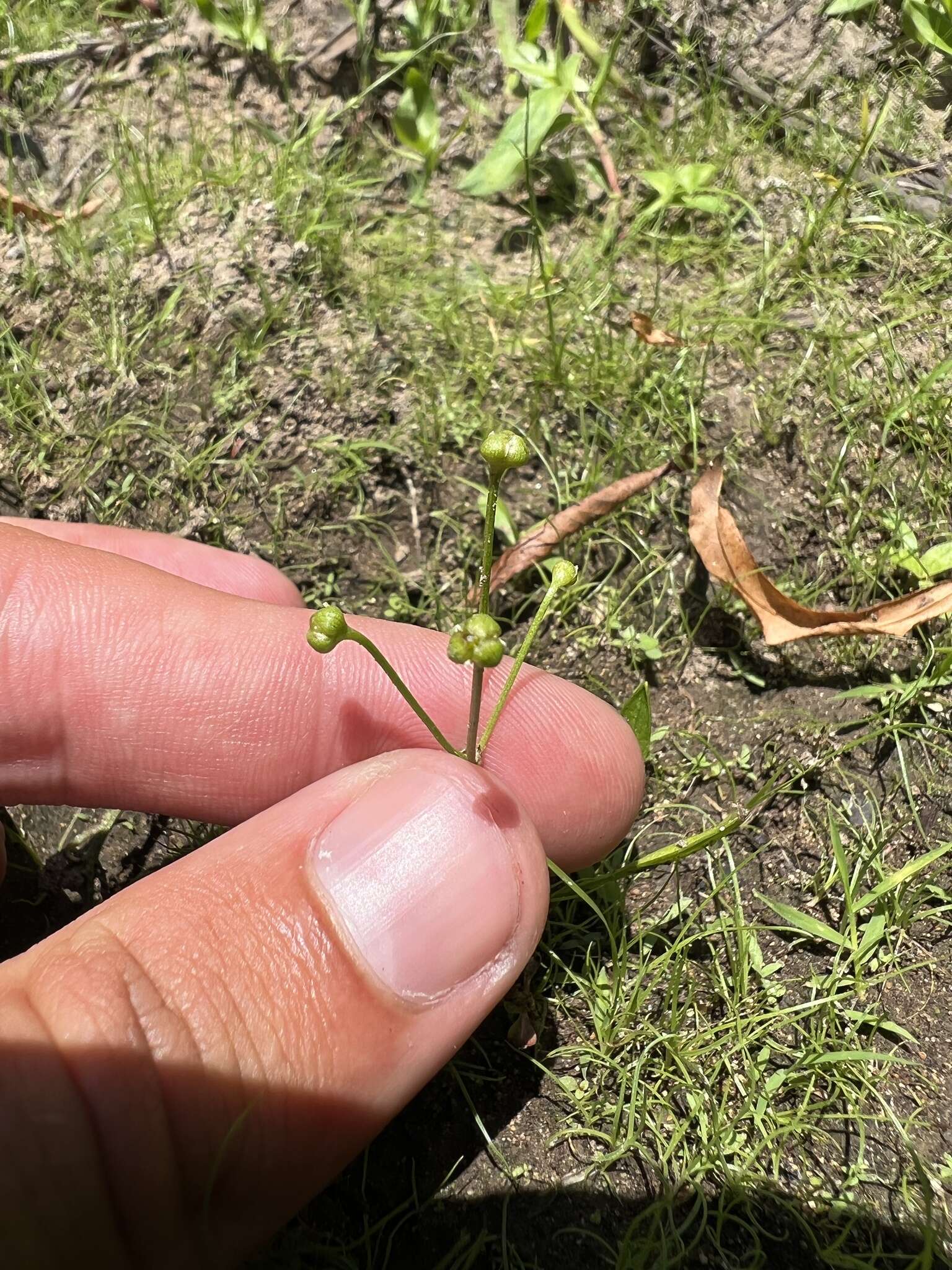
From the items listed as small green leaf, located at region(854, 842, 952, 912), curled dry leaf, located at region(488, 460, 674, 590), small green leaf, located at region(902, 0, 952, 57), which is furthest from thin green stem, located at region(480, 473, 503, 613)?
small green leaf, located at region(902, 0, 952, 57)

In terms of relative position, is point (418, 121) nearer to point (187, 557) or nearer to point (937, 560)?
point (187, 557)

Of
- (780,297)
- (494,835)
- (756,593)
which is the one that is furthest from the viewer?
(780,297)

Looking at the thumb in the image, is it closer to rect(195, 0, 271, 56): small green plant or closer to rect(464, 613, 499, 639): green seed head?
rect(464, 613, 499, 639): green seed head

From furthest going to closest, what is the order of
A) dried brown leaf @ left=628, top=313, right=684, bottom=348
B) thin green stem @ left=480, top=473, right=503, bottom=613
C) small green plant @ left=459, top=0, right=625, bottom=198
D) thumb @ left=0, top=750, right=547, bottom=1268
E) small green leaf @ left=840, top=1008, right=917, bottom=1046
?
small green plant @ left=459, top=0, right=625, bottom=198
dried brown leaf @ left=628, top=313, right=684, bottom=348
small green leaf @ left=840, top=1008, right=917, bottom=1046
thin green stem @ left=480, top=473, right=503, bottom=613
thumb @ left=0, top=750, right=547, bottom=1268

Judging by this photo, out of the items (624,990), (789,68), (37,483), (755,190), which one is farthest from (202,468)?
(789,68)

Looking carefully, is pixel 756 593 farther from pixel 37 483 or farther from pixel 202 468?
pixel 37 483

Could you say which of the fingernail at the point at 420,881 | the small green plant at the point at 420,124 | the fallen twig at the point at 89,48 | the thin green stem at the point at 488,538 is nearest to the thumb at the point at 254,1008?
the fingernail at the point at 420,881
